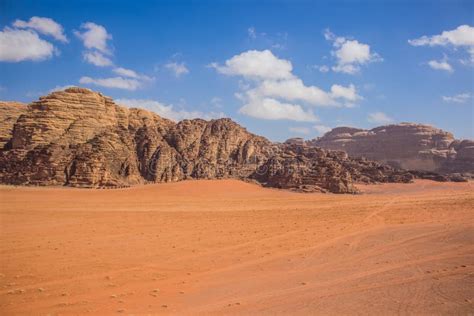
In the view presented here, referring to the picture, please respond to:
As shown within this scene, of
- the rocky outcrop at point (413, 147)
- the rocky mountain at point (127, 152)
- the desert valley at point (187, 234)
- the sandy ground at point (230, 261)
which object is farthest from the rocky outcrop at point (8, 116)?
the rocky outcrop at point (413, 147)

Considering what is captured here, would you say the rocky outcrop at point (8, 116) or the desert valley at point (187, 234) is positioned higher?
the rocky outcrop at point (8, 116)

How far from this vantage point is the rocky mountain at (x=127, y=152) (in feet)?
86.8

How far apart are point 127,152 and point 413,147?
61932 mm

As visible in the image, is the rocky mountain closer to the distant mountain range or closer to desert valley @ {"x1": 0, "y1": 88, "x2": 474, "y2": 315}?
desert valley @ {"x1": 0, "y1": 88, "x2": 474, "y2": 315}

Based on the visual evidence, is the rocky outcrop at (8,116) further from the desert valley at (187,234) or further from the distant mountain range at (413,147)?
the distant mountain range at (413,147)

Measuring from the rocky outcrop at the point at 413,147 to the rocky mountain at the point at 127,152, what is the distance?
37148 mm

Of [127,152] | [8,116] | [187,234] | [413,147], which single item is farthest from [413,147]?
[187,234]

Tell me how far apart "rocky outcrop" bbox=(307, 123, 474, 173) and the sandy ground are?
2192 inches

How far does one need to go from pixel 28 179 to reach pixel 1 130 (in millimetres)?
11287

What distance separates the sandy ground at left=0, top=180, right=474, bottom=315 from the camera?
6508 millimetres

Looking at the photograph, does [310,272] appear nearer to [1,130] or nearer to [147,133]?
[147,133]

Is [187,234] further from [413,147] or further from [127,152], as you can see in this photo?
[413,147]

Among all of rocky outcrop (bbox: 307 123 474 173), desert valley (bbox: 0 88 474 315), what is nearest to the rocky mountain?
desert valley (bbox: 0 88 474 315)

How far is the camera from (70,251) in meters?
9.77
